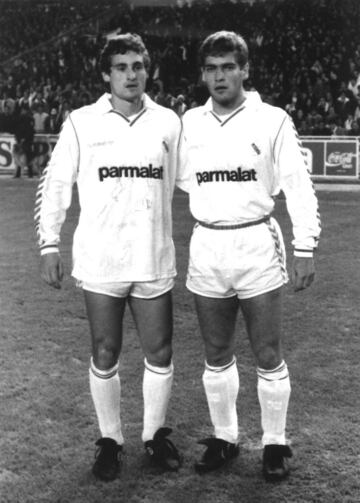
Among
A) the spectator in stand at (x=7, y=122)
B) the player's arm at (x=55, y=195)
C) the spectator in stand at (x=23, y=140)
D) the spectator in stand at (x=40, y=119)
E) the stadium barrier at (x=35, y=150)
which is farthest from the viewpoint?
the spectator in stand at (x=40, y=119)

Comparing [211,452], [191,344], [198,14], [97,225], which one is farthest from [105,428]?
[198,14]

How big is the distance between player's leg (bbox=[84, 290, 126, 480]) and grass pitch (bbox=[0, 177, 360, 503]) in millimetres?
94

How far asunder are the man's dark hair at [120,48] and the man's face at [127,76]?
21mm

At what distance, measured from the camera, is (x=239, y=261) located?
11.9 ft

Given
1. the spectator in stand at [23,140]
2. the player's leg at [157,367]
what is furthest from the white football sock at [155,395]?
the spectator in stand at [23,140]

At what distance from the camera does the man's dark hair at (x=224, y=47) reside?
11.8ft

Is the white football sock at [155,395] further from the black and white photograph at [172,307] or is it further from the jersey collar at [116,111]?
the jersey collar at [116,111]

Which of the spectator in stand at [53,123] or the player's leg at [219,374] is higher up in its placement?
the spectator in stand at [53,123]

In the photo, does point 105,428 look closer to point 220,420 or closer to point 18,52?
point 220,420

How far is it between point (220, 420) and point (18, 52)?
28.1 meters

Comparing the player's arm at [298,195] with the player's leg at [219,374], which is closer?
the player's arm at [298,195]

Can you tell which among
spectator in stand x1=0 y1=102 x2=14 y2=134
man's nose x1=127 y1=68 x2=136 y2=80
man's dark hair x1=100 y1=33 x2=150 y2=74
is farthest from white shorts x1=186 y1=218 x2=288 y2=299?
spectator in stand x1=0 y1=102 x2=14 y2=134

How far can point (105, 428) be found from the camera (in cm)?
392

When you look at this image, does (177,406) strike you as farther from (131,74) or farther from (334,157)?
(334,157)
